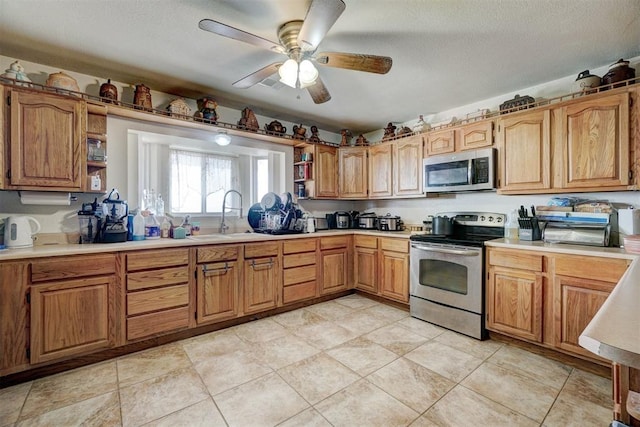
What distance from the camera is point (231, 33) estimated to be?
1.64 m

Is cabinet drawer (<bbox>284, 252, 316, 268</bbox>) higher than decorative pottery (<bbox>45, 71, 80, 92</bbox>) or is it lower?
lower

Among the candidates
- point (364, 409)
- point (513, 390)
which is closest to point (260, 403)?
point (364, 409)

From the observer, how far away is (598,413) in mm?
1646

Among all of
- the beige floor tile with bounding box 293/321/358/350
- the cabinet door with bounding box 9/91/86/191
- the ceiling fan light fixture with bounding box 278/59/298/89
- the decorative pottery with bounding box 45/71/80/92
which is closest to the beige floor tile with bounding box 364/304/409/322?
the beige floor tile with bounding box 293/321/358/350

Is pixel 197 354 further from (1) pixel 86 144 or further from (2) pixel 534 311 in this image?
(2) pixel 534 311

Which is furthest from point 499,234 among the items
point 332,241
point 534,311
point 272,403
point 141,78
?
point 141,78

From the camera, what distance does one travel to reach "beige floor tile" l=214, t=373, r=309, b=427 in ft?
5.28

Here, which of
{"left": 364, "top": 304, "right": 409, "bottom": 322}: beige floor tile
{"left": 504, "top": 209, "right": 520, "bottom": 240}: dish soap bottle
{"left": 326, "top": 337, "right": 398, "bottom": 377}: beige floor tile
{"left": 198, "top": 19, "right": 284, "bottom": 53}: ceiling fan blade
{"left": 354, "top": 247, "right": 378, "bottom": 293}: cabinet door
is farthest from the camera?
{"left": 354, "top": 247, "right": 378, "bottom": 293}: cabinet door

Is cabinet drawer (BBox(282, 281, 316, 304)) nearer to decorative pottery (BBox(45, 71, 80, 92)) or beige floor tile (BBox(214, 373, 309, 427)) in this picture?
beige floor tile (BBox(214, 373, 309, 427))

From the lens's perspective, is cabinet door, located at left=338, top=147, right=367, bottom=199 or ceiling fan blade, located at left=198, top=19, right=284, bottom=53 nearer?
ceiling fan blade, located at left=198, top=19, right=284, bottom=53

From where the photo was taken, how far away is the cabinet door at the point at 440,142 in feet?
10.5

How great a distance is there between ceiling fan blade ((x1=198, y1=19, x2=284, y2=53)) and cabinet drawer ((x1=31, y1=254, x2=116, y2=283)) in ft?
5.94

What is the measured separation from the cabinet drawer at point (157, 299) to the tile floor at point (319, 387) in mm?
353

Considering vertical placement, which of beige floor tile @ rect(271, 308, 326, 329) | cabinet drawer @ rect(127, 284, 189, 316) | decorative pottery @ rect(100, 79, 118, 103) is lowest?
beige floor tile @ rect(271, 308, 326, 329)
